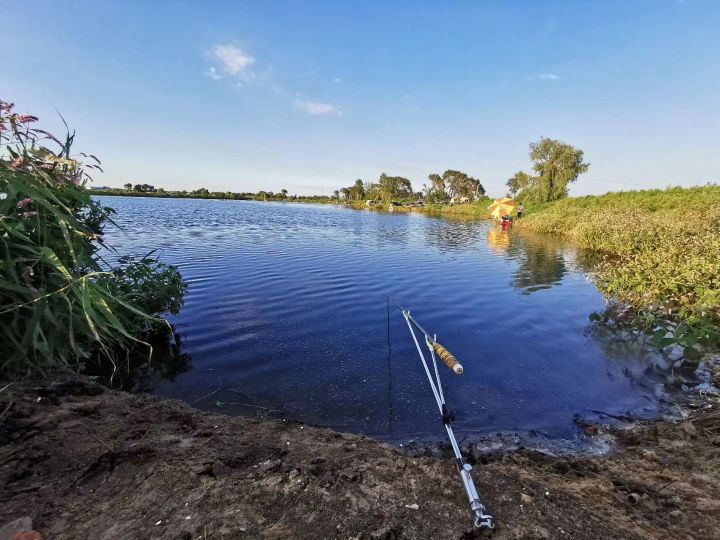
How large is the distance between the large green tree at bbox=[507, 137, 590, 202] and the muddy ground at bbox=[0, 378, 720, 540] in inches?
2880

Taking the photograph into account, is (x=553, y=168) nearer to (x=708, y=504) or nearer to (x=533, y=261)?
(x=533, y=261)

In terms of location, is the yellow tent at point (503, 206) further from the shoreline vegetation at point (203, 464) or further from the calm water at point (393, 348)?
the shoreline vegetation at point (203, 464)

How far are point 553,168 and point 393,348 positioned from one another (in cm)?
7344

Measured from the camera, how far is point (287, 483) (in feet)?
11.8

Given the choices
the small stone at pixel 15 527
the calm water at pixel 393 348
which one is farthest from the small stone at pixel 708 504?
the small stone at pixel 15 527

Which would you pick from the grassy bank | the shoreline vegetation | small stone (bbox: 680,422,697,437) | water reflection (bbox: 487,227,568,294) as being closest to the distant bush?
the shoreline vegetation

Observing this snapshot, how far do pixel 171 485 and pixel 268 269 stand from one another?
1419 cm

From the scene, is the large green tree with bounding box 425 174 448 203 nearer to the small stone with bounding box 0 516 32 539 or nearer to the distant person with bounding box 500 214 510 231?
the distant person with bounding box 500 214 510 231

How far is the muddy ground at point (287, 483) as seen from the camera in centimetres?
306

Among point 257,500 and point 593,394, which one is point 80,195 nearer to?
point 257,500

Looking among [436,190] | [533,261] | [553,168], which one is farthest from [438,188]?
[533,261]

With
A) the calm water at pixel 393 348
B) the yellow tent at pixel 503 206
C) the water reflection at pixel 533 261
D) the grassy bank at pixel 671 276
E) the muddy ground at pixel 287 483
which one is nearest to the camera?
the muddy ground at pixel 287 483

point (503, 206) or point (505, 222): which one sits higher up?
point (503, 206)

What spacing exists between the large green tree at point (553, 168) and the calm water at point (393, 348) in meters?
57.4
